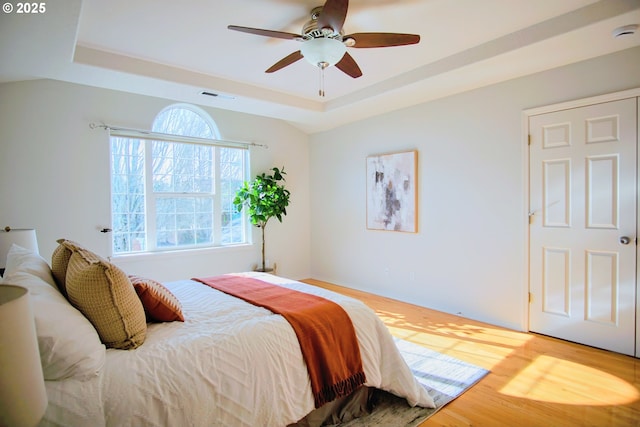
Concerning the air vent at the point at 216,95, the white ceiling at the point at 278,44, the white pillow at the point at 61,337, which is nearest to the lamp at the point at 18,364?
the white pillow at the point at 61,337

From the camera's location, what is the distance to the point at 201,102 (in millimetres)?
4270

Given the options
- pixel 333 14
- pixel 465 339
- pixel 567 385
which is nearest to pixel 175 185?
pixel 333 14

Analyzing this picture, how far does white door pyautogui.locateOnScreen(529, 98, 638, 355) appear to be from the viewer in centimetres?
279

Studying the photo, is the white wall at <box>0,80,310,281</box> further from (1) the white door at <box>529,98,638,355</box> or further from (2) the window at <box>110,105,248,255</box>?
(1) the white door at <box>529,98,638,355</box>

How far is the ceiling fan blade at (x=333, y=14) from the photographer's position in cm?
199

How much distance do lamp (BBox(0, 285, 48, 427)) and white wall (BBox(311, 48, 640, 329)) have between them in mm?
3733

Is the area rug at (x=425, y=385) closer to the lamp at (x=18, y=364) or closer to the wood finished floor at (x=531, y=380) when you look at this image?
the wood finished floor at (x=531, y=380)

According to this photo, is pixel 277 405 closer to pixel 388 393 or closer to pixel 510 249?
pixel 388 393

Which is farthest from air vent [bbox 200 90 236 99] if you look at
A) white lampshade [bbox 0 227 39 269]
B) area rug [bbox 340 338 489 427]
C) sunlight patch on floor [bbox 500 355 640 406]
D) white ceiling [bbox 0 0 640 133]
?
sunlight patch on floor [bbox 500 355 640 406]

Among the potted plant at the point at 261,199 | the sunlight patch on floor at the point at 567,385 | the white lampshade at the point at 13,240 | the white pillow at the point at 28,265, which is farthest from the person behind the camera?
the potted plant at the point at 261,199

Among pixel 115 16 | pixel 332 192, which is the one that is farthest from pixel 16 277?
pixel 332 192

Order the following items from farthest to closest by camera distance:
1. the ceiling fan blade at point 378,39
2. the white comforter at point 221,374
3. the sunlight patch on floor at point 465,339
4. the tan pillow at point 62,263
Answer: the sunlight patch on floor at point 465,339, the ceiling fan blade at point 378,39, the tan pillow at point 62,263, the white comforter at point 221,374

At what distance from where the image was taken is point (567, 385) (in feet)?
7.80

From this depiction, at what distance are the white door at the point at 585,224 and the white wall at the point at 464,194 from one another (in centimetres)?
14
